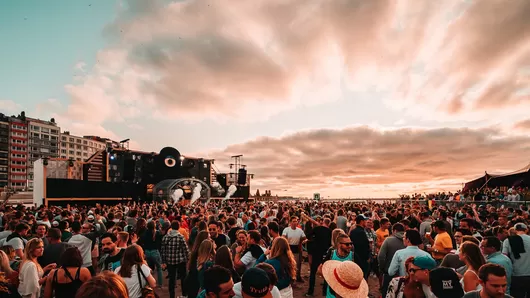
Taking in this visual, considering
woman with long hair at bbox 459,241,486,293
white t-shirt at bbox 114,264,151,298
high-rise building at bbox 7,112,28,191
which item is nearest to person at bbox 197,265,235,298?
white t-shirt at bbox 114,264,151,298

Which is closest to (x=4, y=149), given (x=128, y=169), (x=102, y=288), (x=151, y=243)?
Answer: (x=128, y=169)

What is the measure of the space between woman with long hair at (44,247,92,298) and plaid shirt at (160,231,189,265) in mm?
3463

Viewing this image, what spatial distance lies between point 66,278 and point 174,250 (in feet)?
11.7

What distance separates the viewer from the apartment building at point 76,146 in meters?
118

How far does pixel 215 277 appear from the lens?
279cm

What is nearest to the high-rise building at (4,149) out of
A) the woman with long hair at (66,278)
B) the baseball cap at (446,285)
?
the woman with long hair at (66,278)

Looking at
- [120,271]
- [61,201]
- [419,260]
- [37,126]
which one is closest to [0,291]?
[120,271]

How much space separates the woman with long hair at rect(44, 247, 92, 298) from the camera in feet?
12.8

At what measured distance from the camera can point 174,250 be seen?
741 cm

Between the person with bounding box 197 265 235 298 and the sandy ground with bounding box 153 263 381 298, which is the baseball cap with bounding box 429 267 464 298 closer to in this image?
the person with bounding box 197 265 235 298

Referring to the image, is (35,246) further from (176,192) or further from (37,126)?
(37,126)

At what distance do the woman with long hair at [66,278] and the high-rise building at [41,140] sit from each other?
113127 mm

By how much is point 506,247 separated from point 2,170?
116 metres

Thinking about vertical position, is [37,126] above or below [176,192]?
above
